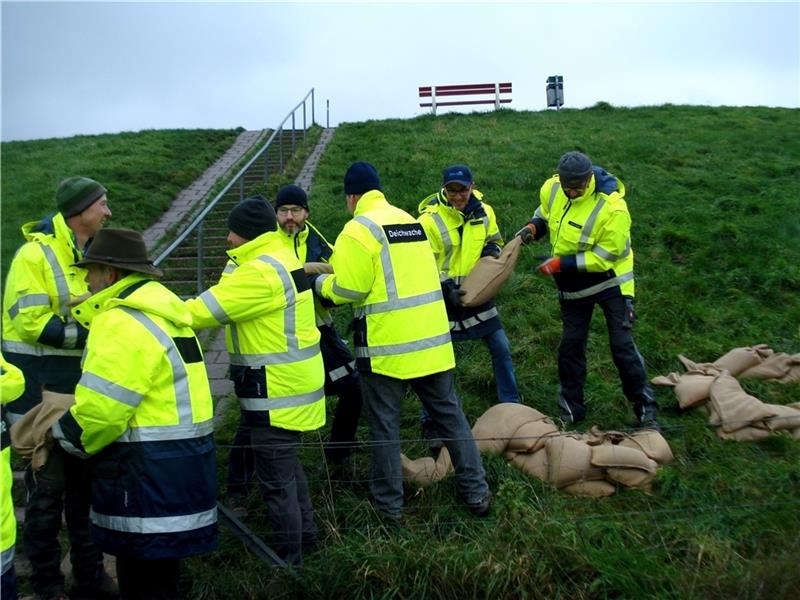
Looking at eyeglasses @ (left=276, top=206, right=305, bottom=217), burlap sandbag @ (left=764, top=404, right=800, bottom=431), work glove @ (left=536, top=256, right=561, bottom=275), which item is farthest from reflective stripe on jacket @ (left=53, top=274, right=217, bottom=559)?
burlap sandbag @ (left=764, top=404, right=800, bottom=431)

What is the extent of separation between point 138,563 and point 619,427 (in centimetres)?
358

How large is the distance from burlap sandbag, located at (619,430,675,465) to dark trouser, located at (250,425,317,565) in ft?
7.05

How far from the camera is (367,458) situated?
4.88 meters

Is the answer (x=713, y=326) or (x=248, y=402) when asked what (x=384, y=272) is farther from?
(x=713, y=326)

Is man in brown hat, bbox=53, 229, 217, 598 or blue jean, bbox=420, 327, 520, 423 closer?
man in brown hat, bbox=53, 229, 217, 598

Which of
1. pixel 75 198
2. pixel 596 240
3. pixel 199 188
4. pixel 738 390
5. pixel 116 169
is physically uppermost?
pixel 116 169

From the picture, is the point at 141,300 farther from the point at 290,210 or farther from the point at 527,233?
the point at 527,233

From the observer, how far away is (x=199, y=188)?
44.4 feet

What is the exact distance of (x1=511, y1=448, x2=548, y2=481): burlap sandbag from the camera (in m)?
4.49

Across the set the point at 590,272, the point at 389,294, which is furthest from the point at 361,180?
the point at 590,272

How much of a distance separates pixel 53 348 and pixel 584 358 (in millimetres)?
3632

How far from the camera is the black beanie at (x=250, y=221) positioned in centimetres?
376

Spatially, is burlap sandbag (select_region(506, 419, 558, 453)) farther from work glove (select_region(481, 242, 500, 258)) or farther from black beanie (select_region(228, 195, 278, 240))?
black beanie (select_region(228, 195, 278, 240))

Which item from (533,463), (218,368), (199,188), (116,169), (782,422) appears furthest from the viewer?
(116,169)
